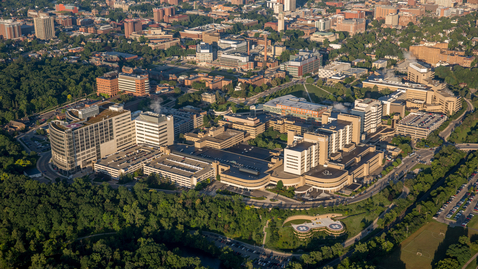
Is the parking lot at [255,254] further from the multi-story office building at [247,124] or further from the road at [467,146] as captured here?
the road at [467,146]

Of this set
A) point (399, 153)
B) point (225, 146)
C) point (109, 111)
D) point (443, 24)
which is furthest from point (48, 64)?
point (443, 24)

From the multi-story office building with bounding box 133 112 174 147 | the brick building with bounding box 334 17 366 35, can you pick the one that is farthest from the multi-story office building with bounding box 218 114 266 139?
the brick building with bounding box 334 17 366 35

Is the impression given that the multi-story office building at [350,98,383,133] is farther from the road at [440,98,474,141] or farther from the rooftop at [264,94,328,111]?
the road at [440,98,474,141]

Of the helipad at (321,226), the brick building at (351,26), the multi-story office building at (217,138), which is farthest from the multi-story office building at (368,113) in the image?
the brick building at (351,26)

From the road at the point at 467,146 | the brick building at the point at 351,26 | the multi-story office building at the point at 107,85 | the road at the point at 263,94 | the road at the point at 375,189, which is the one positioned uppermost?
the brick building at the point at 351,26

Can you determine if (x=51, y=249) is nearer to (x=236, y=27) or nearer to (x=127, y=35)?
(x=127, y=35)
